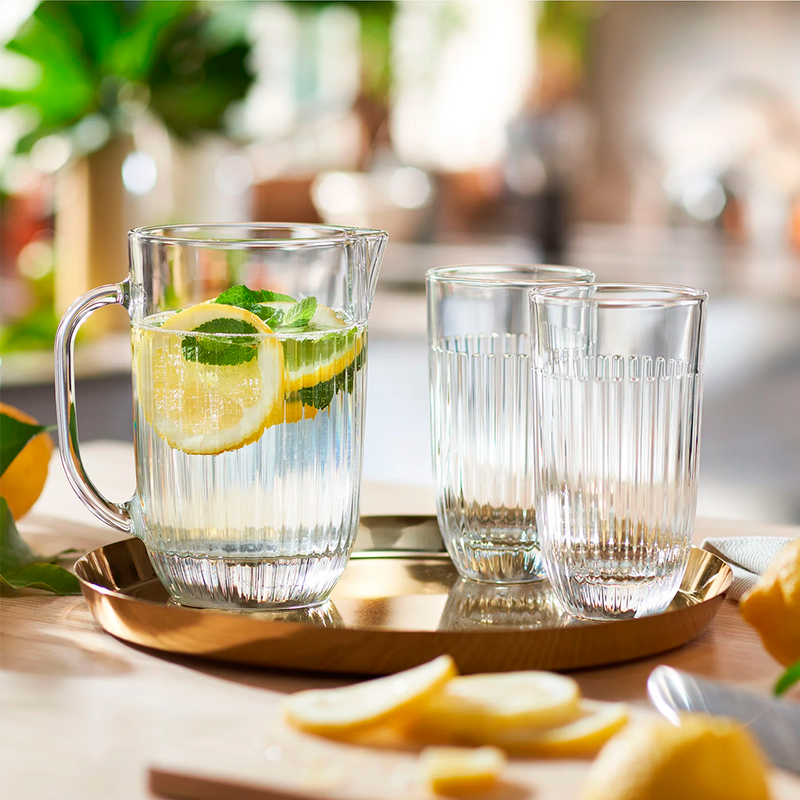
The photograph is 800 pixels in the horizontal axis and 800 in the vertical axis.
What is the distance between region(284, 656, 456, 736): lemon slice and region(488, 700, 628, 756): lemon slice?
1.1 inches

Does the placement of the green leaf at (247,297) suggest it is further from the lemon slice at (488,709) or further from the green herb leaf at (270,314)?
the lemon slice at (488,709)

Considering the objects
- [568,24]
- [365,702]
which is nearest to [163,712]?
[365,702]

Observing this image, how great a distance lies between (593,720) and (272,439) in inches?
7.7

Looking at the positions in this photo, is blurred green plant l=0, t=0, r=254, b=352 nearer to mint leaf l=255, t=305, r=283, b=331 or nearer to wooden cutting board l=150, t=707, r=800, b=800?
mint leaf l=255, t=305, r=283, b=331

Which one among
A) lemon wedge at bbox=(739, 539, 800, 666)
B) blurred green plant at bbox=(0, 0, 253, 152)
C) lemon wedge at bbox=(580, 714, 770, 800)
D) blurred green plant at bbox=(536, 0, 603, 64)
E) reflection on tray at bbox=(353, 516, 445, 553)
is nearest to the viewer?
lemon wedge at bbox=(580, 714, 770, 800)

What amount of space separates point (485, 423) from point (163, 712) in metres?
0.25

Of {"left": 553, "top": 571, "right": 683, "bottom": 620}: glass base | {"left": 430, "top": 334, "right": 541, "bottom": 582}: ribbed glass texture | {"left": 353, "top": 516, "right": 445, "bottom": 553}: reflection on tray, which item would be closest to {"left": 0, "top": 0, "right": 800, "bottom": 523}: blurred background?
{"left": 353, "top": 516, "right": 445, "bottom": 553}: reflection on tray

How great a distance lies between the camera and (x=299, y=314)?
51cm

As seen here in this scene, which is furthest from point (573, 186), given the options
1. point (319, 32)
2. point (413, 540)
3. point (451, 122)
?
point (413, 540)

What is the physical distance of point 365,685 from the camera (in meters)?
0.41

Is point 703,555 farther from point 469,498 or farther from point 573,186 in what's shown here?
point 573,186

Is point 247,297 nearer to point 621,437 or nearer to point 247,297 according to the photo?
point 247,297

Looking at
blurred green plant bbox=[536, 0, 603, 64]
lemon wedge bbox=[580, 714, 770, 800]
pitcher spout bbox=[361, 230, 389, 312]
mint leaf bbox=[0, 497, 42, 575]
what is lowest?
mint leaf bbox=[0, 497, 42, 575]

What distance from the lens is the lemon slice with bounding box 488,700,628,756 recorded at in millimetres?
377
